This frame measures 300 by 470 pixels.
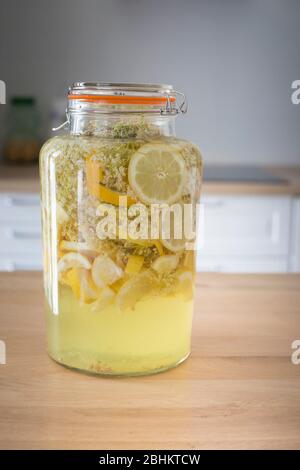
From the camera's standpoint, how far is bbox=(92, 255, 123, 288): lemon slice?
0.54 m

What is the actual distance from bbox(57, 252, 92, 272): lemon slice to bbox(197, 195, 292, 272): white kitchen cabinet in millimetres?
1266

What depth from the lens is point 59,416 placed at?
496 millimetres

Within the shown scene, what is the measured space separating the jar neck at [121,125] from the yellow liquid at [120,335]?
0.53ft

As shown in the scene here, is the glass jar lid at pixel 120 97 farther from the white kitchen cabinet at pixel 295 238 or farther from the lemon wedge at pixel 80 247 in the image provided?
the white kitchen cabinet at pixel 295 238

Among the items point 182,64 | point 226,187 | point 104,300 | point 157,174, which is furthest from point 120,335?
point 182,64

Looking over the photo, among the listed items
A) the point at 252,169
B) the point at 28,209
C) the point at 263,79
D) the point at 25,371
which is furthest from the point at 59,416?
the point at 263,79

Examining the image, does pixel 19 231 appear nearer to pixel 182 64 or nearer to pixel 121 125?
pixel 182 64

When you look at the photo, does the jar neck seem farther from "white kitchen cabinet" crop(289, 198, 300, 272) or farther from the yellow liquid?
"white kitchen cabinet" crop(289, 198, 300, 272)

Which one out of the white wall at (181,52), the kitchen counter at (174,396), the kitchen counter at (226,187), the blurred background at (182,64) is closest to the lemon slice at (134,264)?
the kitchen counter at (174,396)

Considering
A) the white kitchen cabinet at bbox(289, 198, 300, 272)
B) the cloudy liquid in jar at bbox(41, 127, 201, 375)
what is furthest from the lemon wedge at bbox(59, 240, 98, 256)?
the white kitchen cabinet at bbox(289, 198, 300, 272)

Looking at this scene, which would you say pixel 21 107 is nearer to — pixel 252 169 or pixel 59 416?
pixel 252 169

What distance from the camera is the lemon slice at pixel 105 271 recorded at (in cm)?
Result: 54

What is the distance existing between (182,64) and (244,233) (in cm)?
83

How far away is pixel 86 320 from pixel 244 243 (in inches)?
53.1
